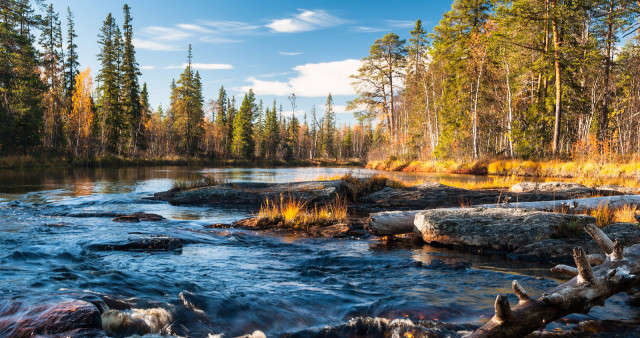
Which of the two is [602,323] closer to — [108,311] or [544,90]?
[108,311]

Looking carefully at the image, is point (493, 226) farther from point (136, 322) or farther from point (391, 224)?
point (136, 322)

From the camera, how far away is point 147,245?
6965mm

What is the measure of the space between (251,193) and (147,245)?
24.5 feet

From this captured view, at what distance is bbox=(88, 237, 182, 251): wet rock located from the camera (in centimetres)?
681

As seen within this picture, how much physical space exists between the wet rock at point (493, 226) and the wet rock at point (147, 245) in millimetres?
4875

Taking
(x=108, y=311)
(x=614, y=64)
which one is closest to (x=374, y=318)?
(x=108, y=311)

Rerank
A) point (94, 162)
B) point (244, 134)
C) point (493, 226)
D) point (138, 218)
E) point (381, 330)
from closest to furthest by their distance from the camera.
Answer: point (381, 330), point (493, 226), point (138, 218), point (94, 162), point (244, 134)

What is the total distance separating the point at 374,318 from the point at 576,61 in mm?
26545

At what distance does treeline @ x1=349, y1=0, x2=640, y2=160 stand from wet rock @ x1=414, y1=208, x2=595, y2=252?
16418 millimetres

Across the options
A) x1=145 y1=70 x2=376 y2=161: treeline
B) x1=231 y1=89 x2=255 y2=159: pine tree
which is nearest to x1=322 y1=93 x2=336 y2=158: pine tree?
x1=145 y1=70 x2=376 y2=161: treeline

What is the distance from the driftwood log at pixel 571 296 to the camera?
275 centimetres

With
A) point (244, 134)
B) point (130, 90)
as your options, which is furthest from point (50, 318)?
point (244, 134)

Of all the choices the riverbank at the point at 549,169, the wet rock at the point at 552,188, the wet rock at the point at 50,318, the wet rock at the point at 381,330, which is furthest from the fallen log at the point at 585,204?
the wet rock at the point at 50,318

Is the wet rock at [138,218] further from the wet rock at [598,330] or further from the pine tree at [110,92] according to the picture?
the pine tree at [110,92]
